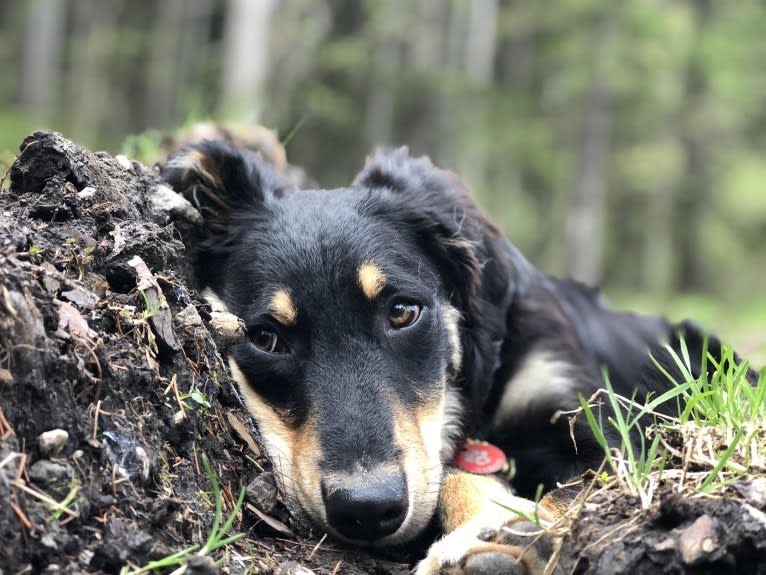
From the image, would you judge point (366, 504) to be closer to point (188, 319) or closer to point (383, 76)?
point (188, 319)

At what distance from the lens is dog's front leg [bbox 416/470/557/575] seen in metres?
2.49

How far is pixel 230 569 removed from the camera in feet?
7.68

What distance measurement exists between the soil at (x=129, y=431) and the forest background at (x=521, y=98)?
11.0m

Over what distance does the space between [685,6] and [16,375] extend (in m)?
23.1

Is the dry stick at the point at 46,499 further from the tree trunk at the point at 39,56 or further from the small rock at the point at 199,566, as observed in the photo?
the tree trunk at the point at 39,56

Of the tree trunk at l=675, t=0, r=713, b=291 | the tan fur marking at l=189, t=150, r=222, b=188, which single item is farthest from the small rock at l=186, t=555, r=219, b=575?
the tree trunk at l=675, t=0, r=713, b=291

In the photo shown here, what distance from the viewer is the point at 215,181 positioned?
3.87 metres

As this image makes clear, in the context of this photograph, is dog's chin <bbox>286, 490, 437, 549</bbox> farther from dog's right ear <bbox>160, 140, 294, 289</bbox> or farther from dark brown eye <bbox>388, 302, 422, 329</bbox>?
dog's right ear <bbox>160, 140, 294, 289</bbox>

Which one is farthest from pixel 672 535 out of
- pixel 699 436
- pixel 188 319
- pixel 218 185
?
pixel 218 185

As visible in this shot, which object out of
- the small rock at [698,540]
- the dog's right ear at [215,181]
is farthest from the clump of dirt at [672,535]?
the dog's right ear at [215,181]

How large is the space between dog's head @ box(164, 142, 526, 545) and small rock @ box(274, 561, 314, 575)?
231 mm

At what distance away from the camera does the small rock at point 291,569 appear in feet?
8.28

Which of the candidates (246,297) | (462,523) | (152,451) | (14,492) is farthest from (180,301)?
(462,523)

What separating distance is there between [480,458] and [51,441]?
2.09 meters
